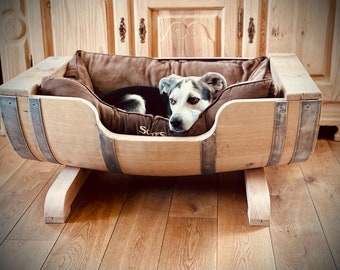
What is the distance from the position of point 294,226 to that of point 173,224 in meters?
0.40

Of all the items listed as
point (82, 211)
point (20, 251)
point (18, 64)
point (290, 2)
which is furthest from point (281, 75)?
point (18, 64)

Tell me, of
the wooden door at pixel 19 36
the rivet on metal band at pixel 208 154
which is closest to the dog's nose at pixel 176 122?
the rivet on metal band at pixel 208 154

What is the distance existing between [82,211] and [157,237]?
330mm

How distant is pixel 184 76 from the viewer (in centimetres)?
221

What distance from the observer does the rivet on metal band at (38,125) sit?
1.79 meters

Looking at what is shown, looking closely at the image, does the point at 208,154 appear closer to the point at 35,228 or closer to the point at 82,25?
the point at 35,228

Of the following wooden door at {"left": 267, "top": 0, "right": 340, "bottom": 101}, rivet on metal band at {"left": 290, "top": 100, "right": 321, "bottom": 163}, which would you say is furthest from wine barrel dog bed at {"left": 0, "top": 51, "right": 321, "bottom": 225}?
wooden door at {"left": 267, "top": 0, "right": 340, "bottom": 101}

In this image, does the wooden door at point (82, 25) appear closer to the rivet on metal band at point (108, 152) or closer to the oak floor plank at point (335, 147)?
the rivet on metal band at point (108, 152)

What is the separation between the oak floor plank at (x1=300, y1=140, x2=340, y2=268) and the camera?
1743 millimetres

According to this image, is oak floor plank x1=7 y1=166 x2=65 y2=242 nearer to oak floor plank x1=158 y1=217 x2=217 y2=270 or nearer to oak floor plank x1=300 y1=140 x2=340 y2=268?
oak floor plank x1=158 y1=217 x2=217 y2=270

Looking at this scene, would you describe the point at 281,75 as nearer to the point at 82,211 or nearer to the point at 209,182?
the point at 209,182

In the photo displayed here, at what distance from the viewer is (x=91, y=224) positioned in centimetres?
182

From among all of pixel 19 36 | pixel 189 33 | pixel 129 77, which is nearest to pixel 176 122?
pixel 129 77

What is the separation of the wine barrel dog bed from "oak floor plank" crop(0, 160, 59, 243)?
0.49 feet
